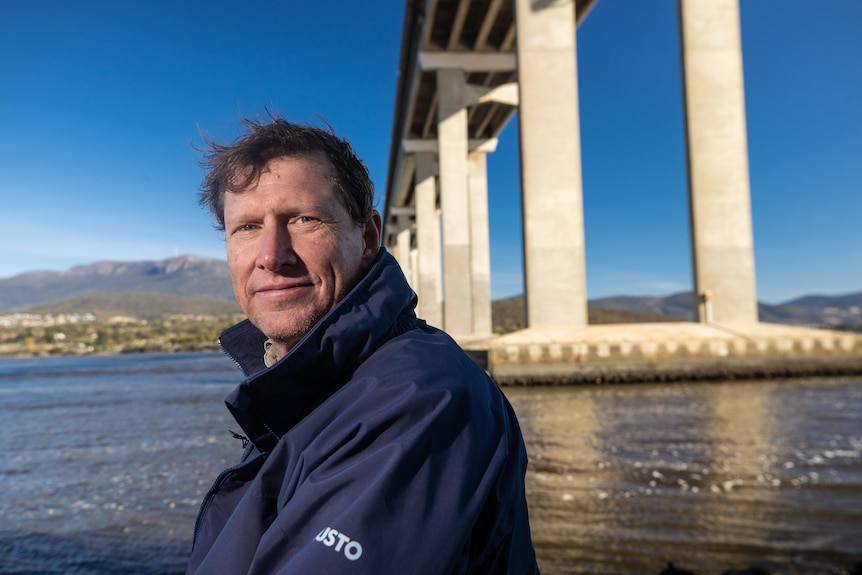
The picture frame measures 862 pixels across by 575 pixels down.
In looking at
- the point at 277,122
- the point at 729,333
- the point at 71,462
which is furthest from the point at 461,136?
the point at 277,122

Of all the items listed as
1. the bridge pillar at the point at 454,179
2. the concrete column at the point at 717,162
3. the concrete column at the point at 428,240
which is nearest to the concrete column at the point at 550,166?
the concrete column at the point at 717,162

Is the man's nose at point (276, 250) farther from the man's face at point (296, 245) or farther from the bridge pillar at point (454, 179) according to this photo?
the bridge pillar at point (454, 179)

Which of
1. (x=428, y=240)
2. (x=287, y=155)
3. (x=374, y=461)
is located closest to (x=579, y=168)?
(x=287, y=155)

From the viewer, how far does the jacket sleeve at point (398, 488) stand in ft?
3.10

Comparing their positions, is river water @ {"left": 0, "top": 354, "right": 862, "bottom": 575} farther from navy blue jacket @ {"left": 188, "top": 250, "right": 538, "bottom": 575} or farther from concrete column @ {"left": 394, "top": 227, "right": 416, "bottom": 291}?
concrete column @ {"left": 394, "top": 227, "right": 416, "bottom": 291}

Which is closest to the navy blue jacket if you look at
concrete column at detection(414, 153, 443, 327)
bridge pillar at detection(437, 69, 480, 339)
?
bridge pillar at detection(437, 69, 480, 339)

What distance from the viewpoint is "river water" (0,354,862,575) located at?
4.25 m

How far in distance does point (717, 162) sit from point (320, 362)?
2083 cm

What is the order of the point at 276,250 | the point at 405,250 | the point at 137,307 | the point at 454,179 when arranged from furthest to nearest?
the point at 137,307
the point at 405,250
the point at 454,179
the point at 276,250

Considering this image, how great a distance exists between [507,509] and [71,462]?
8.85 metres

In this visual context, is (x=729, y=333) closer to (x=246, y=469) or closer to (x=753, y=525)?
(x=753, y=525)

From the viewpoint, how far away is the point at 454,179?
103 feet

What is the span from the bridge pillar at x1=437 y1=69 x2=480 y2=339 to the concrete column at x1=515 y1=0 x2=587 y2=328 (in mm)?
10246

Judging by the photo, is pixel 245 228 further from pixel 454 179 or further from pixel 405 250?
pixel 405 250
